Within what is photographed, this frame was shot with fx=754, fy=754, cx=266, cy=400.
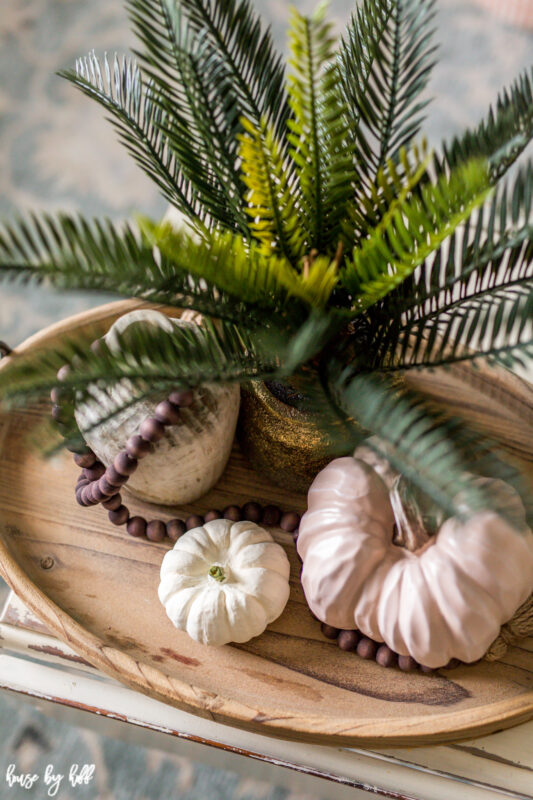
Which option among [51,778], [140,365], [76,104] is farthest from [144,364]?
[76,104]

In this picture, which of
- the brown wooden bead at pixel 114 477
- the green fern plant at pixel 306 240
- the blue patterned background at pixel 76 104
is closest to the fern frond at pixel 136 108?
the green fern plant at pixel 306 240

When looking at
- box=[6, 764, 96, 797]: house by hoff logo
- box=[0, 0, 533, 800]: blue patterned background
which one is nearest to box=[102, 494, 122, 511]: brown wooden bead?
box=[6, 764, 96, 797]: house by hoff logo

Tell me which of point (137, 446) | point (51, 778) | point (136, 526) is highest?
point (137, 446)

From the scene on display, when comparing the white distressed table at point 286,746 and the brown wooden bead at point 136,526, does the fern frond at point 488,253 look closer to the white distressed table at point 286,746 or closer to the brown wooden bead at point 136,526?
the brown wooden bead at point 136,526

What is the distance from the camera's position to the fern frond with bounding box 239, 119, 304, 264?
0.48m

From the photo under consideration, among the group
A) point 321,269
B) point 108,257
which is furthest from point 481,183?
point 108,257

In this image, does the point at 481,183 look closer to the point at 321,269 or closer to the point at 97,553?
the point at 321,269

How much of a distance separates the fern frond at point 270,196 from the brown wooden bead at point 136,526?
294 millimetres

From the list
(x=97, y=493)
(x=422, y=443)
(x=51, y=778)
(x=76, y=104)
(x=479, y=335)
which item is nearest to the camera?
(x=422, y=443)

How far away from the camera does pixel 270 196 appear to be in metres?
0.51

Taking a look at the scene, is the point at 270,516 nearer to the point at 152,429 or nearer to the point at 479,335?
the point at 152,429

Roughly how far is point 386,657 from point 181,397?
0.91 ft

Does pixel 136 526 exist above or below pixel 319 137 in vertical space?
below

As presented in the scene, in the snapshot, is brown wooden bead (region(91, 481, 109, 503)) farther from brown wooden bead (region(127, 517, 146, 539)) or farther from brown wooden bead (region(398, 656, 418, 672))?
brown wooden bead (region(398, 656, 418, 672))
